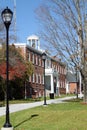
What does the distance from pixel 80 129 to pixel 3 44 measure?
27460 mm

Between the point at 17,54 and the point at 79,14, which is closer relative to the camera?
the point at 79,14

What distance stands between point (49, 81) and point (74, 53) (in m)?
36.1

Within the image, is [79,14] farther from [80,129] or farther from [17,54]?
[80,129]

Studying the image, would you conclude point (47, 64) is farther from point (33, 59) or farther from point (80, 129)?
point (80, 129)

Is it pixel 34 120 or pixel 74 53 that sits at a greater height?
pixel 74 53

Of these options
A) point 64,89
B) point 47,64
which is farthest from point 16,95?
point 64,89

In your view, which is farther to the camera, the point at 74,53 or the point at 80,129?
the point at 74,53

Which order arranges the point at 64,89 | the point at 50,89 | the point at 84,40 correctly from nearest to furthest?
the point at 84,40 < the point at 50,89 < the point at 64,89

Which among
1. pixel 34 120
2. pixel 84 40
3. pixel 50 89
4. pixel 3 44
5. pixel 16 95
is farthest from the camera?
pixel 50 89

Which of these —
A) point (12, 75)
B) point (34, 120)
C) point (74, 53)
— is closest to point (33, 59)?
point (12, 75)

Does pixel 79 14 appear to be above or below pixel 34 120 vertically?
above

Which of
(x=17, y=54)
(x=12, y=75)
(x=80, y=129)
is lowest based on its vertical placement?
(x=80, y=129)

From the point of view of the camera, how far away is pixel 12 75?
4481 centimetres

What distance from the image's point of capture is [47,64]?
69625mm
